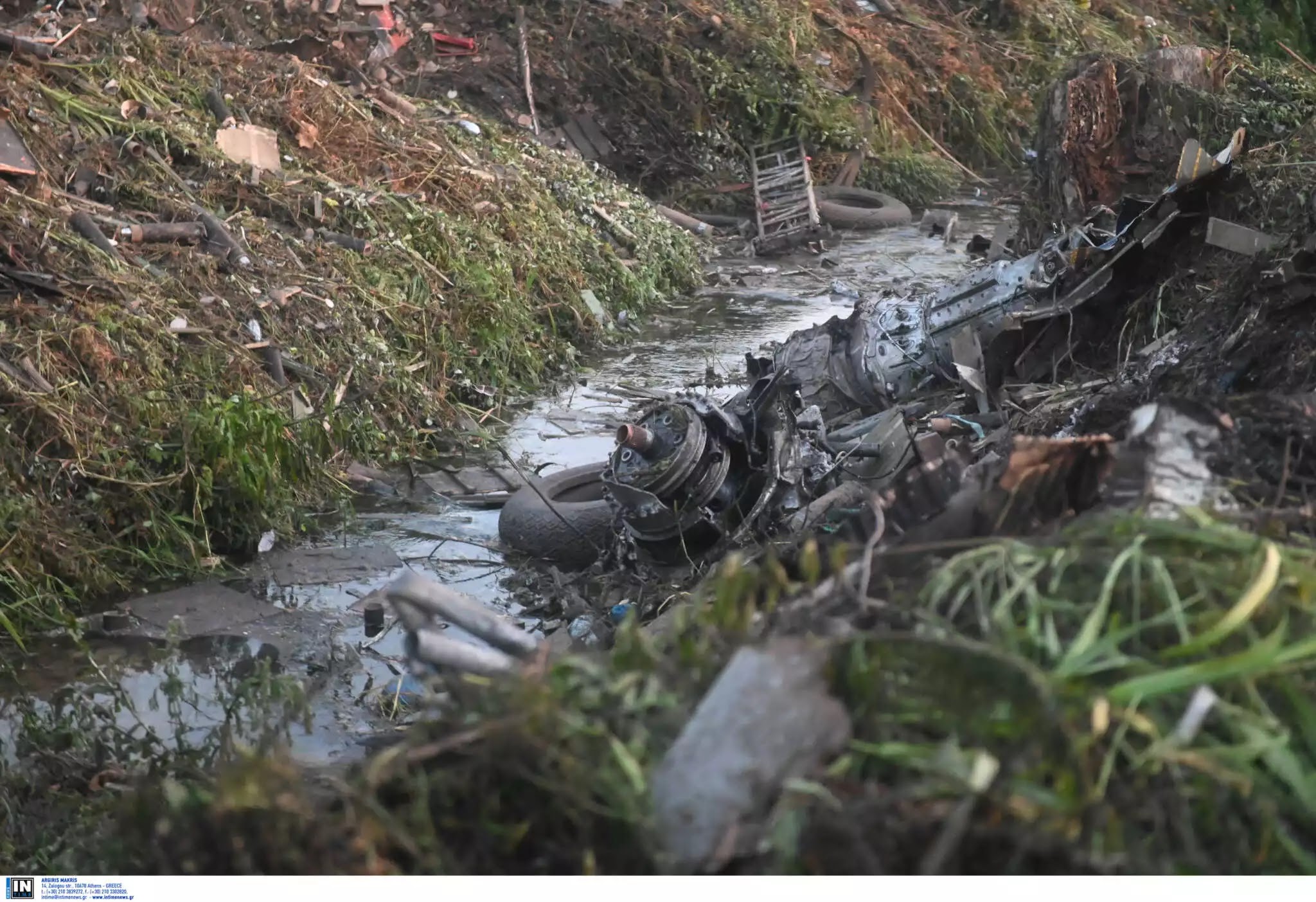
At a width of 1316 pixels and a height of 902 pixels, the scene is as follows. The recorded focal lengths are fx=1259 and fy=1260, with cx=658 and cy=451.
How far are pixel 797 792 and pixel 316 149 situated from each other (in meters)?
9.17

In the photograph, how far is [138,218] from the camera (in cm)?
780

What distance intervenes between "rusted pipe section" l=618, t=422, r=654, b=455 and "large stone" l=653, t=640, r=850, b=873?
11.6 feet

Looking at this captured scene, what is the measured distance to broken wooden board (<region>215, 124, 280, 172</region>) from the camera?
9.05 meters

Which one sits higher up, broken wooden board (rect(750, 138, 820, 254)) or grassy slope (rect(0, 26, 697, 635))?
grassy slope (rect(0, 26, 697, 635))

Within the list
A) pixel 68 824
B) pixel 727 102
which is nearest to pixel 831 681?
pixel 68 824

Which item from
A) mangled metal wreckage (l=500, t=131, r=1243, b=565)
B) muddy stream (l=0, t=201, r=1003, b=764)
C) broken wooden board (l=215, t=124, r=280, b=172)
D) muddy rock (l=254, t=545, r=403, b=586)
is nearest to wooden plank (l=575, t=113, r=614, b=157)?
muddy stream (l=0, t=201, r=1003, b=764)

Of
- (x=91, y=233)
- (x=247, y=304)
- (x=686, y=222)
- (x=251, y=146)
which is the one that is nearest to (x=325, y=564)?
(x=247, y=304)

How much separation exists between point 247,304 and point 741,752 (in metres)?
6.44

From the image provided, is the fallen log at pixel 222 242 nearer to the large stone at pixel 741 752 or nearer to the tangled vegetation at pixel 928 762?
the tangled vegetation at pixel 928 762

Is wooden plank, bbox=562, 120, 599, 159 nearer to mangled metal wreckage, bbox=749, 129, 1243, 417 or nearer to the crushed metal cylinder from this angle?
mangled metal wreckage, bbox=749, 129, 1243, 417

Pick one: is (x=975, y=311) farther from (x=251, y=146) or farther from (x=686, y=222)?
(x=686, y=222)

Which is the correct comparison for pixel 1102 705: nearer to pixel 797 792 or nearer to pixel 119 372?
pixel 797 792

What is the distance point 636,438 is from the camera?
5.43m

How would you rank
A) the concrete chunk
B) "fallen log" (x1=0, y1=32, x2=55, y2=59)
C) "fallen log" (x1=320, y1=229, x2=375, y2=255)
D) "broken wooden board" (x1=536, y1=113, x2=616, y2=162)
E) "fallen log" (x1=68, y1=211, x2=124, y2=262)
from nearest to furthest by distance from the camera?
the concrete chunk, "fallen log" (x1=68, y1=211, x2=124, y2=262), "fallen log" (x1=0, y1=32, x2=55, y2=59), "fallen log" (x1=320, y1=229, x2=375, y2=255), "broken wooden board" (x1=536, y1=113, x2=616, y2=162)
